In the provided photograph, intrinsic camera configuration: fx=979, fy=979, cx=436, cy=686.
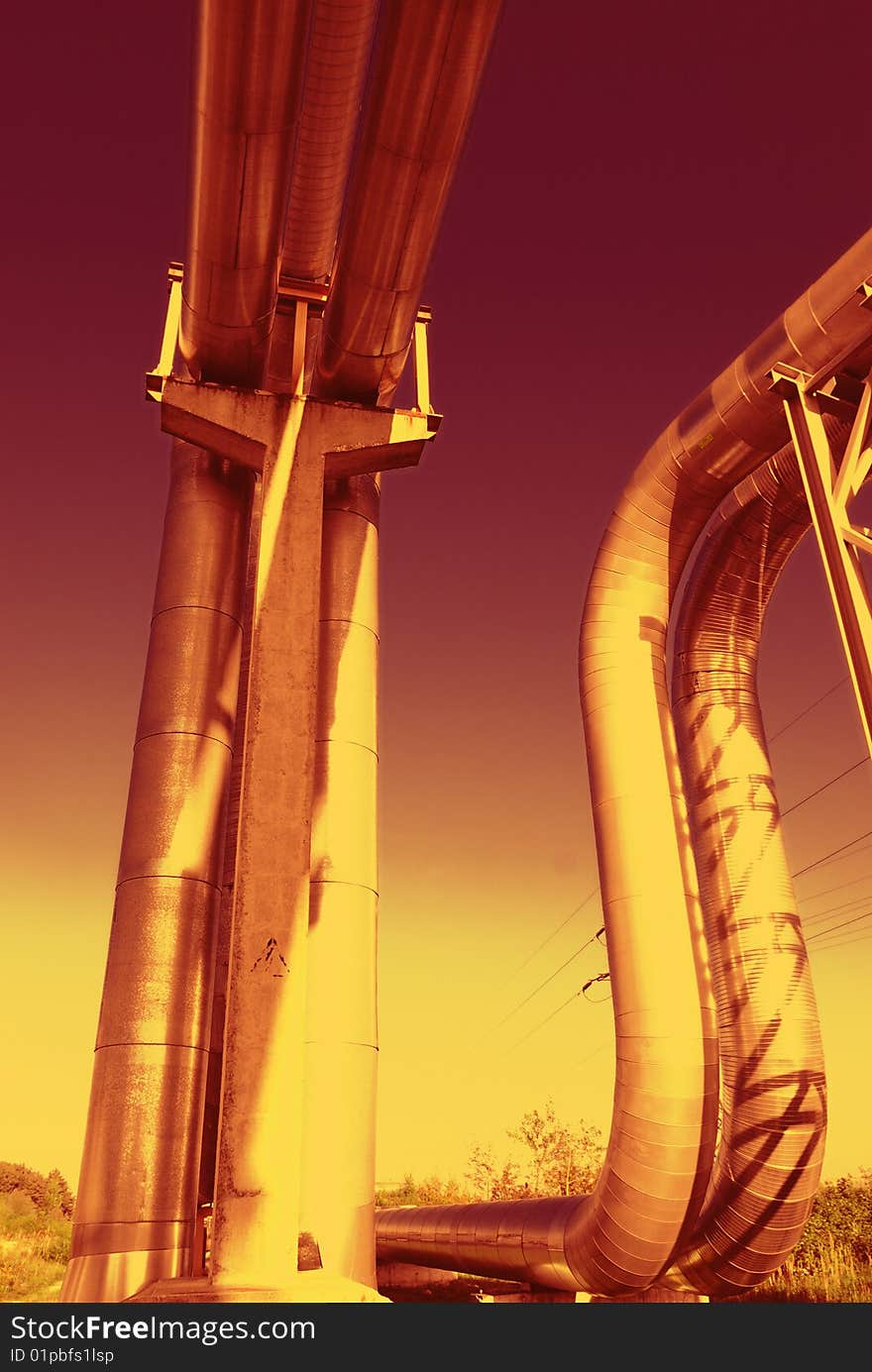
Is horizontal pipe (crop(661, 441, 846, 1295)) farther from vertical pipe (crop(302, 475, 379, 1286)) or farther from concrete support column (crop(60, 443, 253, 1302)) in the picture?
concrete support column (crop(60, 443, 253, 1302))

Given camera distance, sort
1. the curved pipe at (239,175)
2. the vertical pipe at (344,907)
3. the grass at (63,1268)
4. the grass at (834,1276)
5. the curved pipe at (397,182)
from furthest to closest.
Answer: the grass at (834,1276), the grass at (63,1268), the vertical pipe at (344,907), the curved pipe at (397,182), the curved pipe at (239,175)

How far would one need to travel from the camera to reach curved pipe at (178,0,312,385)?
977 cm


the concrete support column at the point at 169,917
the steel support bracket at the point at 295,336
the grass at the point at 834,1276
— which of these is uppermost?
the steel support bracket at the point at 295,336

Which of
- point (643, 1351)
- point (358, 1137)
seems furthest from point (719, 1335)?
point (358, 1137)

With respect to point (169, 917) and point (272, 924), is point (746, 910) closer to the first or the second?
point (272, 924)

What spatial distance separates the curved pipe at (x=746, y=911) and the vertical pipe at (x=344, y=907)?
447cm

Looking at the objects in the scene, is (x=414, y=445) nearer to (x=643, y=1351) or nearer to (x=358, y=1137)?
(x=358, y=1137)

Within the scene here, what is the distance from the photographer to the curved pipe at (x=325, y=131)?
10.5m

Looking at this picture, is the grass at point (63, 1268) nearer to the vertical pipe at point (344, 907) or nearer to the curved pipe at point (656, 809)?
the curved pipe at point (656, 809)

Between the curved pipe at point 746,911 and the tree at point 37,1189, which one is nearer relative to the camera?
the curved pipe at point 746,911

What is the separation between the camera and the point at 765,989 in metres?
12.4

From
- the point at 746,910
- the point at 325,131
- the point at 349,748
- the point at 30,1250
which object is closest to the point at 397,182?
the point at 325,131

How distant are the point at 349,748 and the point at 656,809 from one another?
162 inches

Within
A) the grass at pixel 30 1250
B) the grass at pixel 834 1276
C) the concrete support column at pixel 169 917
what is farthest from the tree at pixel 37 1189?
the concrete support column at pixel 169 917
